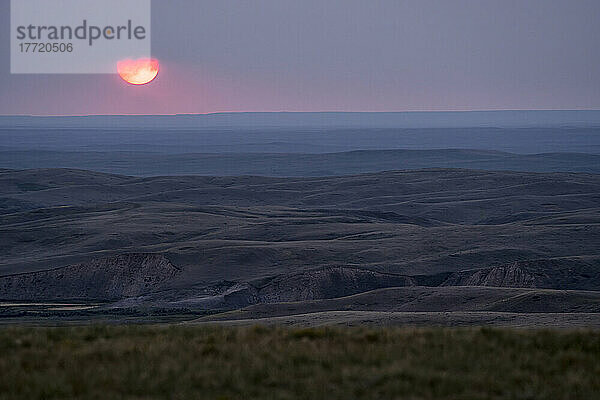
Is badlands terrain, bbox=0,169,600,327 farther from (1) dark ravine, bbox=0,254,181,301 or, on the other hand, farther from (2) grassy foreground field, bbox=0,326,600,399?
(2) grassy foreground field, bbox=0,326,600,399

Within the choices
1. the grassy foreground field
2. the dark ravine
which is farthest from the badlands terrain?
the grassy foreground field

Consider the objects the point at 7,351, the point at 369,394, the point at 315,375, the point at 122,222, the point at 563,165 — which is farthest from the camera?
the point at 563,165

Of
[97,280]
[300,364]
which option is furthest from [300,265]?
[300,364]

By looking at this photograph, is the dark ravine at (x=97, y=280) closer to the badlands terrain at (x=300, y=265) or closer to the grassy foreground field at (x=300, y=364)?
the badlands terrain at (x=300, y=265)

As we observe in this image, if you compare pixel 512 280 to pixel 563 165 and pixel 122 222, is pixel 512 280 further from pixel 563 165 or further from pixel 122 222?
pixel 563 165

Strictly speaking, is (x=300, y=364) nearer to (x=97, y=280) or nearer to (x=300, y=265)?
(x=300, y=265)

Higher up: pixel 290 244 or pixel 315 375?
pixel 315 375

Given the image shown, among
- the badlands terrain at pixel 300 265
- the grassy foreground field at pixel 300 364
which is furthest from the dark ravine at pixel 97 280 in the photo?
the grassy foreground field at pixel 300 364

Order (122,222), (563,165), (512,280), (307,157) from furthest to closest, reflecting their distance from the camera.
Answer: (307,157), (563,165), (122,222), (512,280)

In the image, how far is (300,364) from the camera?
10164 millimetres

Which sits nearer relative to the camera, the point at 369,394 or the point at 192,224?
the point at 369,394

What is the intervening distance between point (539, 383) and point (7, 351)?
5.95 meters

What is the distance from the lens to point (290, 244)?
151 feet

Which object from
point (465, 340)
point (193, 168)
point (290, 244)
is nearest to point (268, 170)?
point (193, 168)
